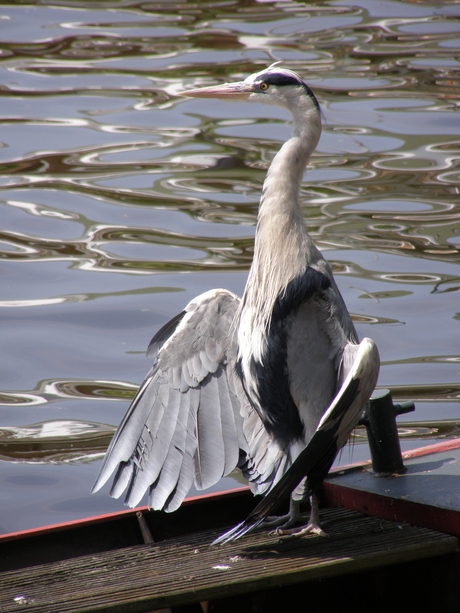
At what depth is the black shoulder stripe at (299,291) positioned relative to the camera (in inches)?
121

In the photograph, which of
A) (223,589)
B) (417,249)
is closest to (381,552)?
(223,589)

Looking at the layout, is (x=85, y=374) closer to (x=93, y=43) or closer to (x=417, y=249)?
(x=417, y=249)

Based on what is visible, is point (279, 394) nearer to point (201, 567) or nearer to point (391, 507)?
point (391, 507)

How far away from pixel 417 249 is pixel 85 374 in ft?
12.4

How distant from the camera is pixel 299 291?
10.2ft

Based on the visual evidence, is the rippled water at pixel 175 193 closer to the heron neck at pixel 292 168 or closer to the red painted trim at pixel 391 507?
the red painted trim at pixel 391 507

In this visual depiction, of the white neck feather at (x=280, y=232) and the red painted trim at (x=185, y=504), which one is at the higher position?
the white neck feather at (x=280, y=232)

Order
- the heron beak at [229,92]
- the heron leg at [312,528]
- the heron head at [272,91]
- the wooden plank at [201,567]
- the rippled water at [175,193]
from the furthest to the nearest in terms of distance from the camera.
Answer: the rippled water at [175,193] → the heron beak at [229,92] → the heron head at [272,91] → the heron leg at [312,528] → the wooden plank at [201,567]

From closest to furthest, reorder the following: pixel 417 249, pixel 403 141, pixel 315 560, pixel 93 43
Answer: pixel 315 560, pixel 417 249, pixel 403 141, pixel 93 43

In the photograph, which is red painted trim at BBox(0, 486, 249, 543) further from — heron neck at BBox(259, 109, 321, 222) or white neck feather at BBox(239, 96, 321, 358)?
heron neck at BBox(259, 109, 321, 222)

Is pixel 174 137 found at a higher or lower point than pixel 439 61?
lower

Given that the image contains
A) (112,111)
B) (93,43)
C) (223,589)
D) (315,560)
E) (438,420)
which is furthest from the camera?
(93,43)

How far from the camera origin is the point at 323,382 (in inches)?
119

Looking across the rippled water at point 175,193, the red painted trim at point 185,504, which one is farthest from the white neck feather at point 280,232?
the rippled water at point 175,193
